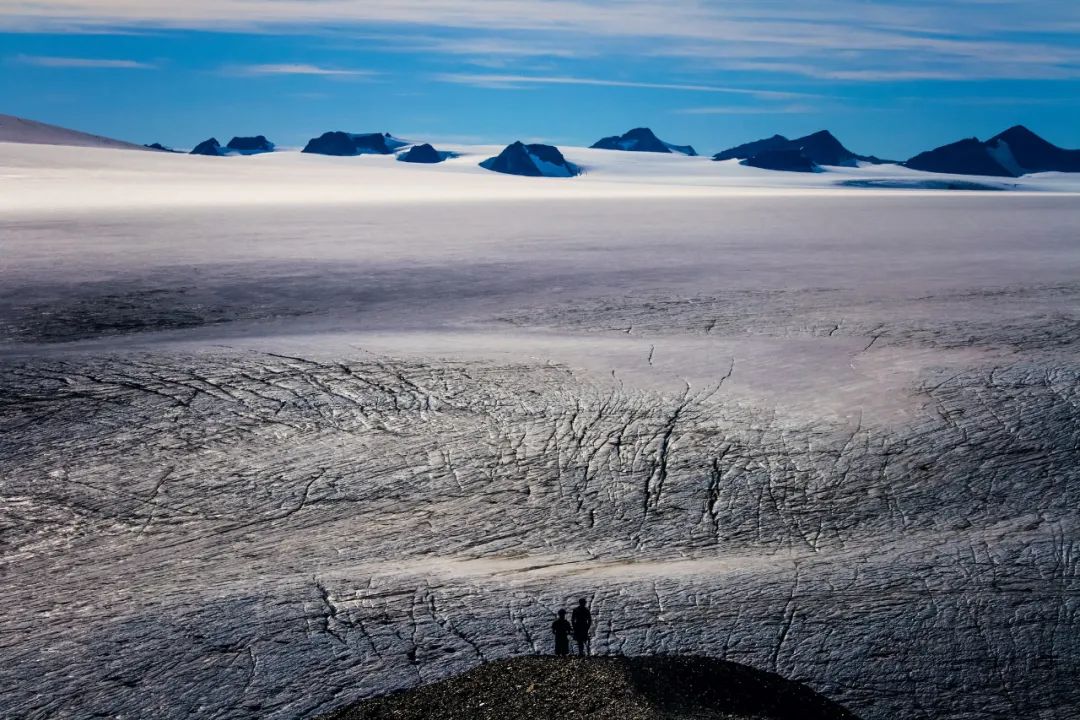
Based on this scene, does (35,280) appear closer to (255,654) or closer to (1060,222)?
(255,654)

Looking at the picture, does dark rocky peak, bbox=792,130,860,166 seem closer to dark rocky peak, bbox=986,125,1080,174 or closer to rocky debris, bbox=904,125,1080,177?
rocky debris, bbox=904,125,1080,177

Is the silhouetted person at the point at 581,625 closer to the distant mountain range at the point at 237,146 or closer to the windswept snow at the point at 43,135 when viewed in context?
the windswept snow at the point at 43,135

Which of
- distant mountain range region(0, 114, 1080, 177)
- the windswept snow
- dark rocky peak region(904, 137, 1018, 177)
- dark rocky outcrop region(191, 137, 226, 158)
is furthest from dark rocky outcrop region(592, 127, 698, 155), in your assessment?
the windswept snow

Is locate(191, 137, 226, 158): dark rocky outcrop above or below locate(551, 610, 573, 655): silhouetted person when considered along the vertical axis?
above

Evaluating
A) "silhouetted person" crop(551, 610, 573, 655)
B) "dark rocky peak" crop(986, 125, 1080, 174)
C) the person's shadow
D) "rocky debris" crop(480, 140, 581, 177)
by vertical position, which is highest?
"dark rocky peak" crop(986, 125, 1080, 174)

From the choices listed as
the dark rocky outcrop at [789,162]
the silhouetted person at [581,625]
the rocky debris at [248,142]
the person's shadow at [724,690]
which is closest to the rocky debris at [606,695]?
the person's shadow at [724,690]

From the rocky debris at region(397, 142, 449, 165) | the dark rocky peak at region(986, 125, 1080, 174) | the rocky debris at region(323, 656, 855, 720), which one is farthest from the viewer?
the dark rocky peak at region(986, 125, 1080, 174)

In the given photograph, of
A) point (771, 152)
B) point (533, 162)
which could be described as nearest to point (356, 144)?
point (533, 162)
